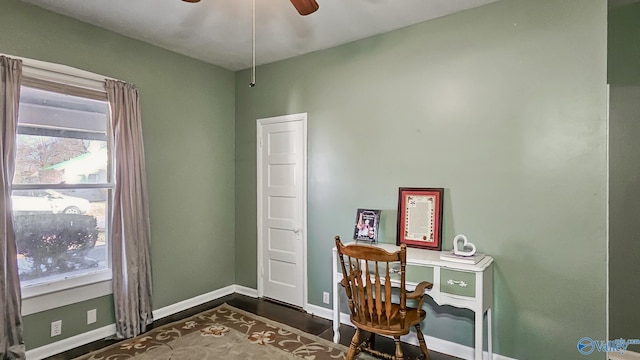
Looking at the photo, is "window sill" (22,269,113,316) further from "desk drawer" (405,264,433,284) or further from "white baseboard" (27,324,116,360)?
"desk drawer" (405,264,433,284)

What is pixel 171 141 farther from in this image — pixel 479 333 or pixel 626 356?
pixel 626 356

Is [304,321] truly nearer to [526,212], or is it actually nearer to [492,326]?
[492,326]

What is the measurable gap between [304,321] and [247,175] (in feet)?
6.06

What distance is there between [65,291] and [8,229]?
684 millimetres

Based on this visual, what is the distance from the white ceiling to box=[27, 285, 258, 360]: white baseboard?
8.93ft

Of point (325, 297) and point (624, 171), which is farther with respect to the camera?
→ point (325, 297)

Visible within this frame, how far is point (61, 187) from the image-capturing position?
2814 mm

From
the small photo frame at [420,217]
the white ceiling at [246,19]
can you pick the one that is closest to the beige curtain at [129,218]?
the white ceiling at [246,19]

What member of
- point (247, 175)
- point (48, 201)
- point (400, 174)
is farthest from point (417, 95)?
point (48, 201)

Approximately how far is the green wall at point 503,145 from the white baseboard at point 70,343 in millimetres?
2110

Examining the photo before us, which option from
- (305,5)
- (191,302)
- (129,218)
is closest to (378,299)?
(305,5)

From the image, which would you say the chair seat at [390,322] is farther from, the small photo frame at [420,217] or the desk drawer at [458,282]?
the small photo frame at [420,217]

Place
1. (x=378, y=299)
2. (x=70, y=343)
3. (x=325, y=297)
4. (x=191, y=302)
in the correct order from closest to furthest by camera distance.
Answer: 1. (x=378, y=299)
2. (x=70, y=343)
3. (x=325, y=297)
4. (x=191, y=302)

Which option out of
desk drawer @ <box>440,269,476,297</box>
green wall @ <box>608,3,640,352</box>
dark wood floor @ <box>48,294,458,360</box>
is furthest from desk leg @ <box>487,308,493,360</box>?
green wall @ <box>608,3,640,352</box>
